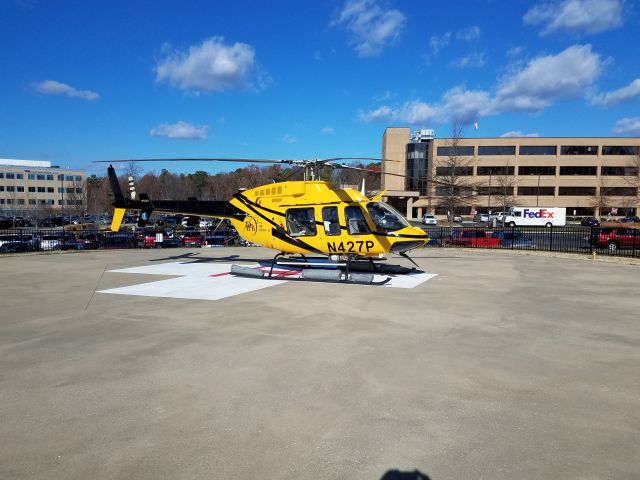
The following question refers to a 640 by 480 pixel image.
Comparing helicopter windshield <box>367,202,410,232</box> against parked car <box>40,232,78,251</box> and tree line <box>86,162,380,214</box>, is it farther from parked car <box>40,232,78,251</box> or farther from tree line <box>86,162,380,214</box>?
tree line <box>86,162,380,214</box>

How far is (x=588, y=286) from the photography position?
41.3 feet

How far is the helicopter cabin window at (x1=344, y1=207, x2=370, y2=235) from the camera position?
12.8 m

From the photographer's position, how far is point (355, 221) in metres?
12.9

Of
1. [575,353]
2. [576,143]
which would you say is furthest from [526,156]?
[575,353]

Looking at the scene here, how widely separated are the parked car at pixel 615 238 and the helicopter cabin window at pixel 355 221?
1771 centimetres

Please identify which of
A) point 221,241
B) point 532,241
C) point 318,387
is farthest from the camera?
point 221,241

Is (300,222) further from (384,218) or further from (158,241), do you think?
(158,241)

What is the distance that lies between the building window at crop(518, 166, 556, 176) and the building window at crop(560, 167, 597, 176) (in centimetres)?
175

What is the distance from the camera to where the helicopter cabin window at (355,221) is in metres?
12.8

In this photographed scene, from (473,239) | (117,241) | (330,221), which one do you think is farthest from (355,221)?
(117,241)

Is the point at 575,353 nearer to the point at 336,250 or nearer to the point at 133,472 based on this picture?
the point at 133,472

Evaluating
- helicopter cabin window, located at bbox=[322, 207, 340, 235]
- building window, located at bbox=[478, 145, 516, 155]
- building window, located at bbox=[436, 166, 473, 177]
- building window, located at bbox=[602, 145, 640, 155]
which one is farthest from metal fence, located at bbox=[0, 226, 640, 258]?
building window, located at bbox=[602, 145, 640, 155]

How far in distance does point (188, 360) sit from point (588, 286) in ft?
39.0

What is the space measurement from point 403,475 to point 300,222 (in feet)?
34.9
